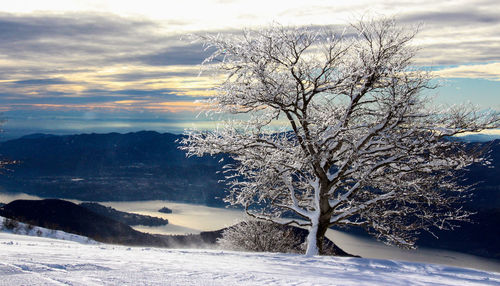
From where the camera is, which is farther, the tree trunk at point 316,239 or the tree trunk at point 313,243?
the tree trunk at point 316,239

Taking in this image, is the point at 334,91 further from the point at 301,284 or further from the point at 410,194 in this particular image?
the point at 301,284

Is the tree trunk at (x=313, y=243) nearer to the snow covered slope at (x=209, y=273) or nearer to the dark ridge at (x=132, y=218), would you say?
the snow covered slope at (x=209, y=273)

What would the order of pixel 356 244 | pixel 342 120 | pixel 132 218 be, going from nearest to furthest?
pixel 342 120
pixel 356 244
pixel 132 218

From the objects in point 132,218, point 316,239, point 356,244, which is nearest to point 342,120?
point 316,239

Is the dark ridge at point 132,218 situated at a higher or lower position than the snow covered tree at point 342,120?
lower

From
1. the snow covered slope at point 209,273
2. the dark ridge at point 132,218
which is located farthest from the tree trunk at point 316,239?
the dark ridge at point 132,218

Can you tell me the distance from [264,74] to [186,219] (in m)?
112

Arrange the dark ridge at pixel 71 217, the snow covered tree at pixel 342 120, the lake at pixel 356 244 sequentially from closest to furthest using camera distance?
the snow covered tree at pixel 342 120
the dark ridge at pixel 71 217
the lake at pixel 356 244

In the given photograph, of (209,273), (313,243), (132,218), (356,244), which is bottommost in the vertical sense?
(132,218)

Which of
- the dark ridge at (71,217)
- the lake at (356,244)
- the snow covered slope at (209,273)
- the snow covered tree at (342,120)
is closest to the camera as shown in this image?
the snow covered slope at (209,273)

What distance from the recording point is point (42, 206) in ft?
279

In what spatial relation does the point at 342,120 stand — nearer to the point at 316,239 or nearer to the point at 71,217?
the point at 316,239

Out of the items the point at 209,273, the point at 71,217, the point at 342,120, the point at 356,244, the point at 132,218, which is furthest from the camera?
the point at 132,218

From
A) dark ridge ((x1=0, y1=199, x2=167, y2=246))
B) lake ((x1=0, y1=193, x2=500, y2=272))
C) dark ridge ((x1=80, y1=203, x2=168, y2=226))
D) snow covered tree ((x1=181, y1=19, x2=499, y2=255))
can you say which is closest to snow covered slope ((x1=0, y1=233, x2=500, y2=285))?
snow covered tree ((x1=181, y1=19, x2=499, y2=255))
